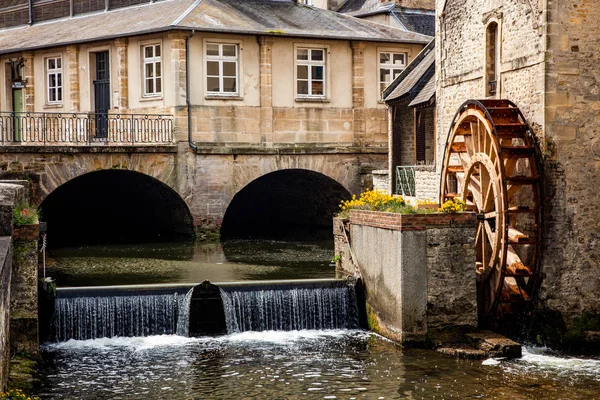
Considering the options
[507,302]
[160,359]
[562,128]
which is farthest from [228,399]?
[562,128]

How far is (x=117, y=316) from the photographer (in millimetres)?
15656

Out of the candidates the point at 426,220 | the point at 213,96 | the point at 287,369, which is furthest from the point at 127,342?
the point at 213,96

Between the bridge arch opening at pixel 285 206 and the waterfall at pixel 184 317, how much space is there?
41.1ft

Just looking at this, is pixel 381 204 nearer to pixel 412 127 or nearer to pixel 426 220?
pixel 426 220

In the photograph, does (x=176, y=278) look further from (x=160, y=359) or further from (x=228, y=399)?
(x=228, y=399)

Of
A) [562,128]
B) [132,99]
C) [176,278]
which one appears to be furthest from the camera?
[132,99]

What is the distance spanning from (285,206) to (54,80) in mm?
7925

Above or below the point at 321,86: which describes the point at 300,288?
below

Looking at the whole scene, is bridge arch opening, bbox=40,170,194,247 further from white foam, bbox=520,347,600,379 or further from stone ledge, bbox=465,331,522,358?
white foam, bbox=520,347,600,379

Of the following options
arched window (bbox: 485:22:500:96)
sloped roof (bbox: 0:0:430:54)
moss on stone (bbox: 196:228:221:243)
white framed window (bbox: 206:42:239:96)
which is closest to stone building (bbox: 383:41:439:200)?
sloped roof (bbox: 0:0:430:54)

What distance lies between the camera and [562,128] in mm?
15195

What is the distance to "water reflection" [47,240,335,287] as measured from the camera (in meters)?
19.4

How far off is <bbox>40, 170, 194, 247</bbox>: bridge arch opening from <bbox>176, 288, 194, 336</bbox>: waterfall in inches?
445

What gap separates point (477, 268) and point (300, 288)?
2.75 m
